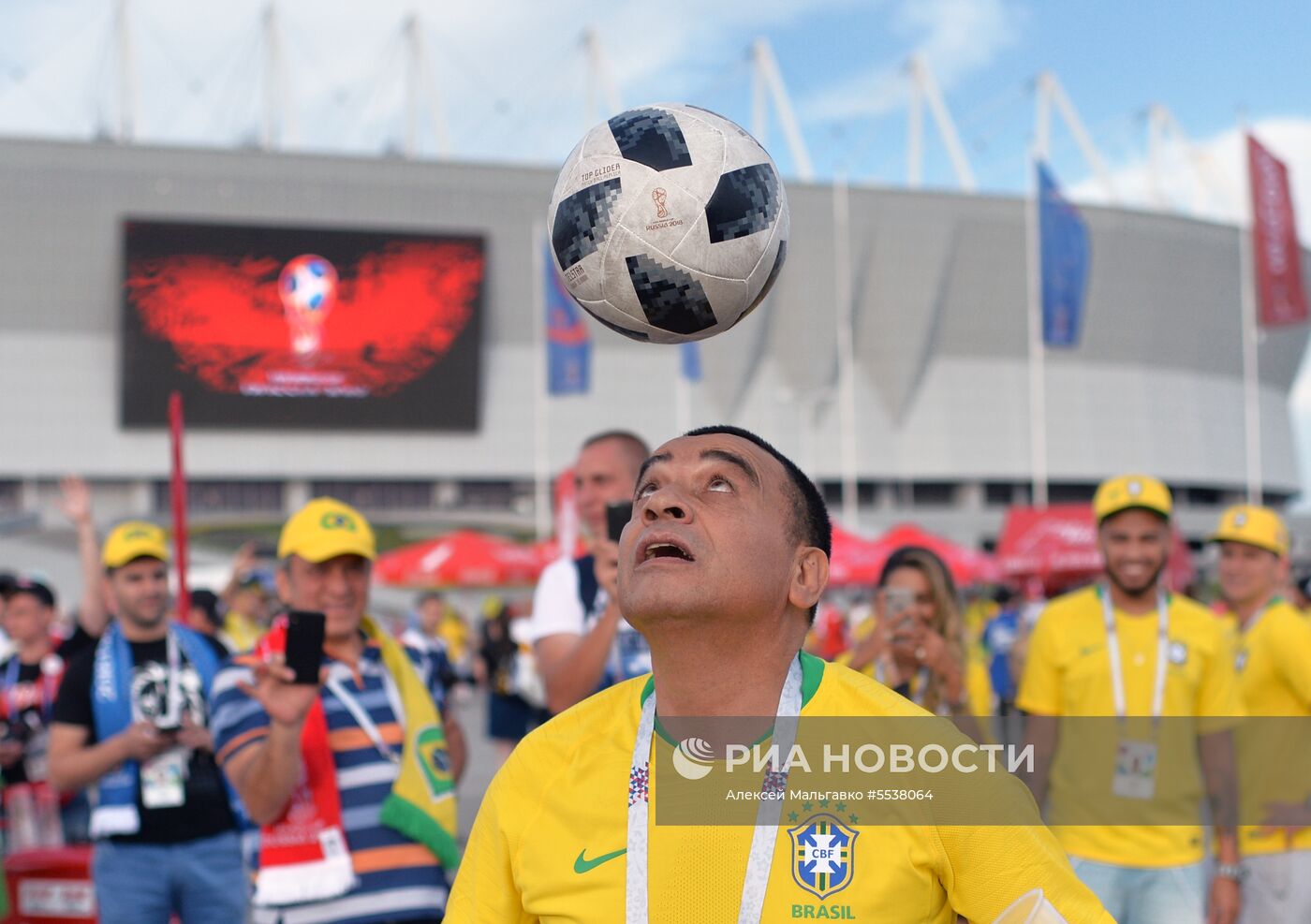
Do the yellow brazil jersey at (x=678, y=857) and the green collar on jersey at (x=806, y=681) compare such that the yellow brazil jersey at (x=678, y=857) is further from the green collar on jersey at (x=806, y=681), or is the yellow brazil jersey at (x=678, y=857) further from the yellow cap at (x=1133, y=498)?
the yellow cap at (x=1133, y=498)

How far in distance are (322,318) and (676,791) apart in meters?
55.3

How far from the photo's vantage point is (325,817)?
400 centimetres

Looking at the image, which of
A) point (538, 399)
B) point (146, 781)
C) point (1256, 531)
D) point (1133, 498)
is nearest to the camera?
point (1133, 498)

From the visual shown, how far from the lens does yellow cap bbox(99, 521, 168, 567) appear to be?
5.62 metres

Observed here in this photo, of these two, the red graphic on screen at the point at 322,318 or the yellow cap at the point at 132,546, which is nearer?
the yellow cap at the point at 132,546

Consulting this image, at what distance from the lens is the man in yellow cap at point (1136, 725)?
473 centimetres

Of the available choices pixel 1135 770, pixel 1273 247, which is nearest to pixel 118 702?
pixel 1135 770

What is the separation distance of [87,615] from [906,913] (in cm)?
586

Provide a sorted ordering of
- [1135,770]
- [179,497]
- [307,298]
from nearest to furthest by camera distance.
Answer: [1135,770] < [179,497] < [307,298]

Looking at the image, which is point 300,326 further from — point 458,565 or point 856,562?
point 856,562

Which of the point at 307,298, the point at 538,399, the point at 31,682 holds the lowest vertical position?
the point at 31,682

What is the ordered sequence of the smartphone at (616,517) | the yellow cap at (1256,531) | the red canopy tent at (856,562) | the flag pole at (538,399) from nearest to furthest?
the smartphone at (616,517) → the yellow cap at (1256,531) → the red canopy tent at (856,562) → the flag pole at (538,399)

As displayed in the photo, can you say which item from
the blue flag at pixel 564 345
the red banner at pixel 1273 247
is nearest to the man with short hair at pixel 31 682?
the blue flag at pixel 564 345

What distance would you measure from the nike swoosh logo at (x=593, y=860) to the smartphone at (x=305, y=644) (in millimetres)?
1665
